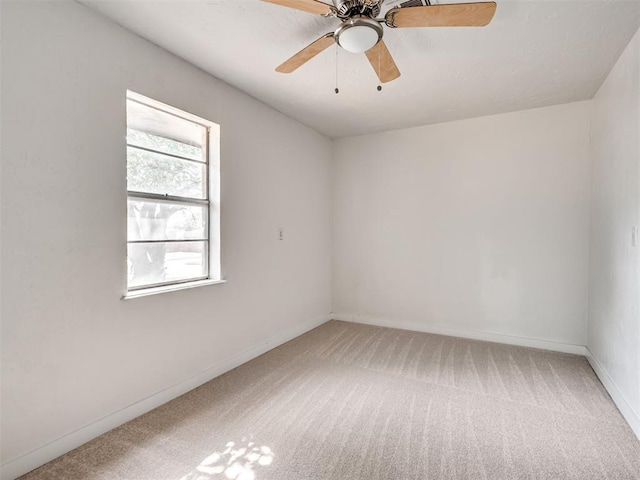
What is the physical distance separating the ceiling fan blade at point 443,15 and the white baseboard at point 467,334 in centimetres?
316

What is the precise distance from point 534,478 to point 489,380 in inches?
43.6

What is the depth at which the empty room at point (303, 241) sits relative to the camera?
5.29ft

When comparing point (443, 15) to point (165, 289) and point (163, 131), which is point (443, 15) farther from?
point (165, 289)

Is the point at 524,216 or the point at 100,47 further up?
the point at 100,47

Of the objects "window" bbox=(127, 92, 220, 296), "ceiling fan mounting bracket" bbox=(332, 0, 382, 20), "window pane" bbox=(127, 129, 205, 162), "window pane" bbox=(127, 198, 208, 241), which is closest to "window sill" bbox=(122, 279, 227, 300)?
"window" bbox=(127, 92, 220, 296)

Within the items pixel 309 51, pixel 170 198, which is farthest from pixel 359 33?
pixel 170 198

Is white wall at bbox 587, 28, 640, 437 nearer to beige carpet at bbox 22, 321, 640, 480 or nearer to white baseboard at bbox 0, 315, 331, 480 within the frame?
beige carpet at bbox 22, 321, 640, 480

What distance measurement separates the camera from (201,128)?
8.73 feet

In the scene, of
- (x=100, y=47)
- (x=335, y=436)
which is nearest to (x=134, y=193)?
(x=100, y=47)

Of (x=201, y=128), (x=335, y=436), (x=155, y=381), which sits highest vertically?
(x=201, y=128)

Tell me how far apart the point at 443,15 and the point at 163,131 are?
1988 mm

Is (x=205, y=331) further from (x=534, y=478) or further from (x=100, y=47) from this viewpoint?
(x=534, y=478)

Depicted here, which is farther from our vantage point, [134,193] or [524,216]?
[524,216]

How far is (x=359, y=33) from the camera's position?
5.02ft
